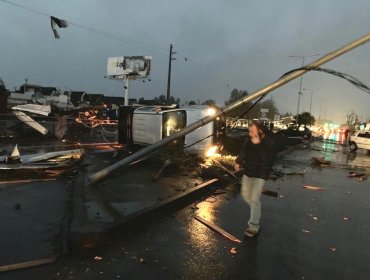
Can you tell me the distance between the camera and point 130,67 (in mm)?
46031

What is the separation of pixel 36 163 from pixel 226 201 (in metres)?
6.29

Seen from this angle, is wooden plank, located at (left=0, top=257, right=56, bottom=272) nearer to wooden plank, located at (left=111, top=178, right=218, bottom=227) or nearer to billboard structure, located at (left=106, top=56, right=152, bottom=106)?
wooden plank, located at (left=111, top=178, right=218, bottom=227)

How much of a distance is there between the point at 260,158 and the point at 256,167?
170 mm

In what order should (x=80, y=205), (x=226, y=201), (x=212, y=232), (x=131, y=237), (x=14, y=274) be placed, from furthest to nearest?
(x=226, y=201)
(x=80, y=205)
(x=212, y=232)
(x=131, y=237)
(x=14, y=274)

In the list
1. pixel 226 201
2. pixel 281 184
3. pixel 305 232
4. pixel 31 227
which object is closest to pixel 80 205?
pixel 31 227

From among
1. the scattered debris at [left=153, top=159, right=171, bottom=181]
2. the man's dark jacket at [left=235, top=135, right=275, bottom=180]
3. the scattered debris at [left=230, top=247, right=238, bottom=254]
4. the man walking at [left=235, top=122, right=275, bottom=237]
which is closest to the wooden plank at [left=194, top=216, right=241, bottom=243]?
the man walking at [left=235, top=122, right=275, bottom=237]

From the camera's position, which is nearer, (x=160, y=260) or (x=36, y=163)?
(x=160, y=260)

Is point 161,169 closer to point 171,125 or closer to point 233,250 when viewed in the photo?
point 171,125

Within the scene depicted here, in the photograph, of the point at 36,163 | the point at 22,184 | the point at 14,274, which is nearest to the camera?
the point at 14,274

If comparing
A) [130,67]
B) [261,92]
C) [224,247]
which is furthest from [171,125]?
[130,67]

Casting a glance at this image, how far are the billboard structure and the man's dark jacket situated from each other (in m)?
38.5

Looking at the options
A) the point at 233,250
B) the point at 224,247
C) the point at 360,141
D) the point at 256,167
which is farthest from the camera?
the point at 360,141

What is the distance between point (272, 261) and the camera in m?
5.73

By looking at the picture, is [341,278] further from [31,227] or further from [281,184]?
[281,184]
